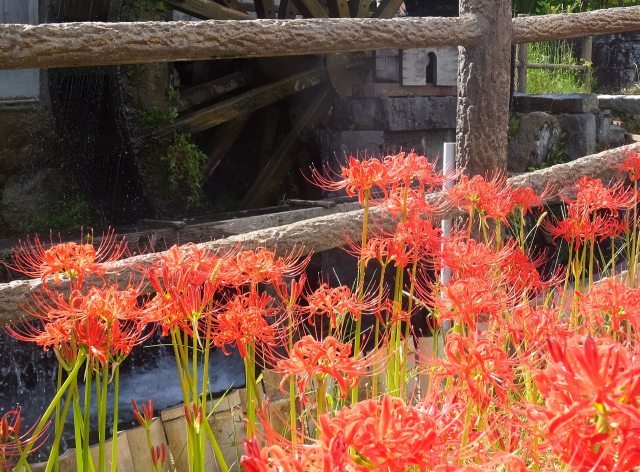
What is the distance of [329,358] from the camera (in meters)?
0.92

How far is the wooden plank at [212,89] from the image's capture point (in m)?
7.97

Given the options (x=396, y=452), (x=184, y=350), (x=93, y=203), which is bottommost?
(x=93, y=203)

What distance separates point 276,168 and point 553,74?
510 cm

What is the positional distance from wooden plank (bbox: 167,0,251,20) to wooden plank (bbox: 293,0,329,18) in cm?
75

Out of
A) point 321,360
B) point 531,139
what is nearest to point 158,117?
point 531,139

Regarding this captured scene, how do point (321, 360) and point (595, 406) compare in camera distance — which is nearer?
point (595, 406)

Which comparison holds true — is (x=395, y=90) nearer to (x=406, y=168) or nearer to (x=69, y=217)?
(x=69, y=217)

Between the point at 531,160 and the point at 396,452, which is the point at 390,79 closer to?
the point at 531,160

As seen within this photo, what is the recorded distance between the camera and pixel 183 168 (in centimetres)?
749

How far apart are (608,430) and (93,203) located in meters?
7.68

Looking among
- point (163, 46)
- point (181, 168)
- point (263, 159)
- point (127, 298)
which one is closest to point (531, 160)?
point (263, 159)

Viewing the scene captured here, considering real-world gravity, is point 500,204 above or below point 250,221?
above

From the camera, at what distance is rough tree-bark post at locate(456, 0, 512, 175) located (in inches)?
119

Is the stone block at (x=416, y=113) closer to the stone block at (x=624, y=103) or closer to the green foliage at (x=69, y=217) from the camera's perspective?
the stone block at (x=624, y=103)
